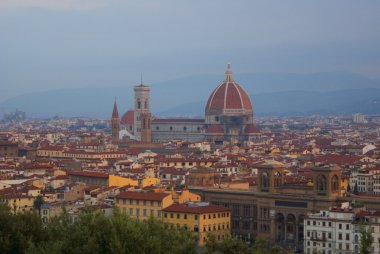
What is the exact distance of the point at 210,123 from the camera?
154 meters

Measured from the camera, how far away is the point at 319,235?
5178 centimetres

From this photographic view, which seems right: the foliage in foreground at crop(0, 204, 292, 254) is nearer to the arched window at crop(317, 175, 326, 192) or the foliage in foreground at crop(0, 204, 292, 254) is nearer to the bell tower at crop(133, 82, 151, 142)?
the arched window at crop(317, 175, 326, 192)

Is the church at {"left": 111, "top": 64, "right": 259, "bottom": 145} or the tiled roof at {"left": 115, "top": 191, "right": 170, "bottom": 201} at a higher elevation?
the church at {"left": 111, "top": 64, "right": 259, "bottom": 145}

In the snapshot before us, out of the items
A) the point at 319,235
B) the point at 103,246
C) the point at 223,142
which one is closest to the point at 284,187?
the point at 319,235

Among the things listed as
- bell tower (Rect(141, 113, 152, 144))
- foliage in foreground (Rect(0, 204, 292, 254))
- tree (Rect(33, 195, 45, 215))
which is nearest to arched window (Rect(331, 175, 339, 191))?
tree (Rect(33, 195, 45, 215))

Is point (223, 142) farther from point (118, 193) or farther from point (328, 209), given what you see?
point (328, 209)

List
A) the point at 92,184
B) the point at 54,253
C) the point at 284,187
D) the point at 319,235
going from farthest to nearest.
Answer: the point at 92,184 → the point at 284,187 → the point at 319,235 → the point at 54,253

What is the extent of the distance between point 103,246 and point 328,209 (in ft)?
60.8

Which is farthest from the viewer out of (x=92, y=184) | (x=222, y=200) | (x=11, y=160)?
(x=11, y=160)

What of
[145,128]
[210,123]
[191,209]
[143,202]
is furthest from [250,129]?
[191,209]

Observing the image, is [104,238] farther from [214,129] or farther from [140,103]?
[140,103]

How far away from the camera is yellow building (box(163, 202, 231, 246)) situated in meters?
55.7

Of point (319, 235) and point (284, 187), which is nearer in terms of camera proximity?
point (319, 235)

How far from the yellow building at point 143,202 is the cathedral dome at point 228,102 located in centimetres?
9173
